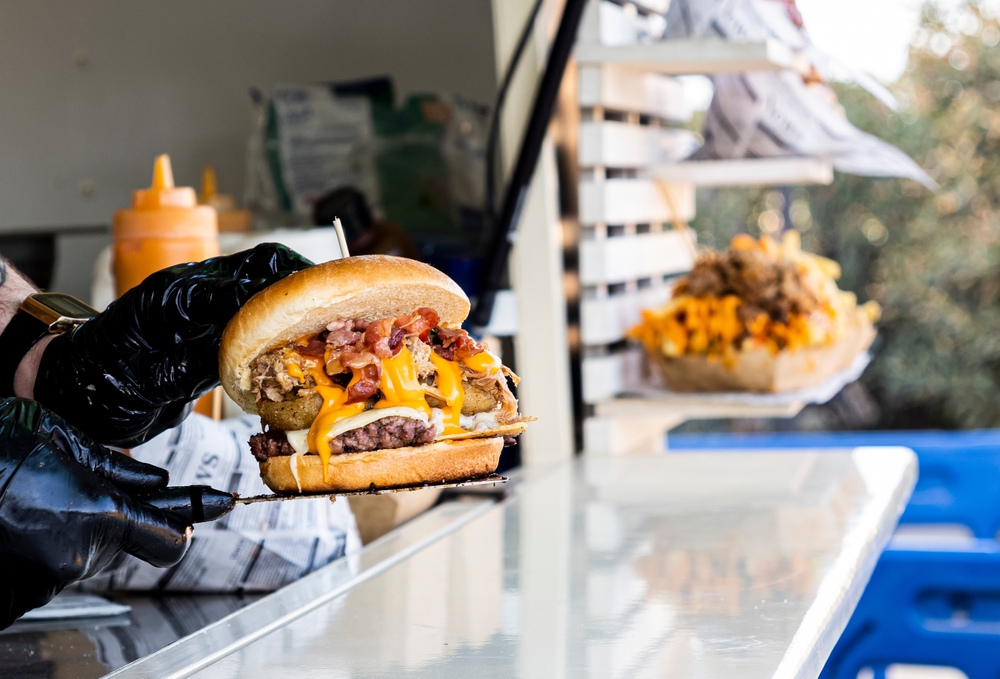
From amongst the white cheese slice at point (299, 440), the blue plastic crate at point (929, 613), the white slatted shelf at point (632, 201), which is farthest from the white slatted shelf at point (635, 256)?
the white cheese slice at point (299, 440)

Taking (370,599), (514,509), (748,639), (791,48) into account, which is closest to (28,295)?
(370,599)

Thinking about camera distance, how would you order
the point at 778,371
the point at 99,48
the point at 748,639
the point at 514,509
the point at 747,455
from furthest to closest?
the point at 747,455 < the point at 778,371 < the point at 514,509 < the point at 99,48 < the point at 748,639

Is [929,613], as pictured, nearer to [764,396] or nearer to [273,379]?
[764,396]

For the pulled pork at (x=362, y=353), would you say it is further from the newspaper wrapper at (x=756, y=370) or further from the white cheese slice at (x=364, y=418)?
the newspaper wrapper at (x=756, y=370)

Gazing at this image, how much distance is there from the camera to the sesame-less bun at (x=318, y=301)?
1002 millimetres

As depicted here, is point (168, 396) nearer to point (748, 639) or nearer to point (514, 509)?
point (748, 639)

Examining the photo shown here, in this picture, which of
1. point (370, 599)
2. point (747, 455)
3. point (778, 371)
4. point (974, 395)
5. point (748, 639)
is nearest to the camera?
point (748, 639)

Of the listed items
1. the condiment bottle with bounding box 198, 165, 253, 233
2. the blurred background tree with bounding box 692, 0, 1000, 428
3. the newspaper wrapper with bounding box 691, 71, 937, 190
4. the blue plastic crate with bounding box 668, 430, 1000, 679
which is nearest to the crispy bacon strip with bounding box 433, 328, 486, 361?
the condiment bottle with bounding box 198, 165, 253, 233

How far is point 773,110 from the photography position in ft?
7.88

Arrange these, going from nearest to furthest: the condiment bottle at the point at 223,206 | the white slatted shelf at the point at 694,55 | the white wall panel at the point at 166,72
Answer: the white wall panel at the point at 166,72, the condiment bottle at the point at 223,206, the white slatted shelf at the point at 694,55

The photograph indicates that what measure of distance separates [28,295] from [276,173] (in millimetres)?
940

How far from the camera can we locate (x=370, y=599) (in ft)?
4.64

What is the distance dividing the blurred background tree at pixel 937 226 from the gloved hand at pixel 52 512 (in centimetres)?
617

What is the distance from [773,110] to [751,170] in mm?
133
